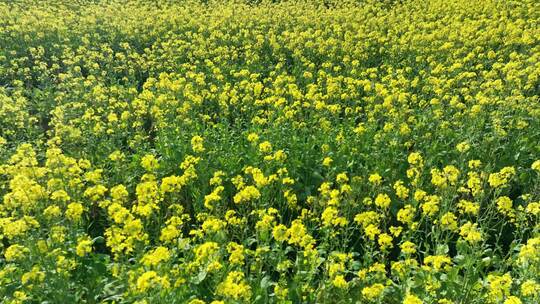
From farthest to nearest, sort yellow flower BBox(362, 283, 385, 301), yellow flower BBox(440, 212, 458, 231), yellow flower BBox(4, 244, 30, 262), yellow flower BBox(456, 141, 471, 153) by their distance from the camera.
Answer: yellow flower BBox(456, 141, 471, 153), yellow flower BBox(440, 212, 458, 231), yellow flower BBox(4, 244, 30, 262), yellow flower BBox(362, 283, 385, 301)

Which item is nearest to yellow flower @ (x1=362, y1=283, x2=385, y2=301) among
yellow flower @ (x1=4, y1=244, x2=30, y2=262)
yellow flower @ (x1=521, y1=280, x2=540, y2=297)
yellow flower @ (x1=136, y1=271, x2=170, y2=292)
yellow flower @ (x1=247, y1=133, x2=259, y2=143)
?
yellow flower @ (x1=521, y1=280, x2=540, y2=297)

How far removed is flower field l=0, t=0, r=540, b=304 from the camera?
14.0 ft

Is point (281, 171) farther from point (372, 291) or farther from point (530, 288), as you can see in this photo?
point (530, 288)

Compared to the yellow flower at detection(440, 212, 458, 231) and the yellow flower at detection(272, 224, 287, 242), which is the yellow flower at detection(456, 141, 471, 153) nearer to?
the yellow flower at detection(440, 212, 458, 231)

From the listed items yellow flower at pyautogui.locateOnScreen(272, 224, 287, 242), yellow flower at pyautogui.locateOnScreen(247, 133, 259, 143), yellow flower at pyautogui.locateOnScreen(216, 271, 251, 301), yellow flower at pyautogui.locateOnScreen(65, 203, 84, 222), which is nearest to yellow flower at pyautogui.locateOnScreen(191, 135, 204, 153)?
yellow flower at pyautogui.locateOnScreen(247, 133, 259, 143)

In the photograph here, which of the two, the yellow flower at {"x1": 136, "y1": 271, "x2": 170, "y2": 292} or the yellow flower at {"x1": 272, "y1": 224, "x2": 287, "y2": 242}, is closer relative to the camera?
the yellow flower at {"x1": 136, "y1": 271, "x2": 170, "y2": 292}

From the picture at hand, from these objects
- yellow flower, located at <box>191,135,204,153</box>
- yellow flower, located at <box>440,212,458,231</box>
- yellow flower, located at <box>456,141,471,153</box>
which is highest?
yellow flower, located at <box>191,135,204,153</box>

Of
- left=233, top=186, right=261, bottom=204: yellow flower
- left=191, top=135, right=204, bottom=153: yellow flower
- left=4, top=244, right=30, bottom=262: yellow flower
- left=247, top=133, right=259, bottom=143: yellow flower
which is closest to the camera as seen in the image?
left=4, top=244, right=30, bottom=262: yellow flower

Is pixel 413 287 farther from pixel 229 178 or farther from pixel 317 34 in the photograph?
pixel 317 34

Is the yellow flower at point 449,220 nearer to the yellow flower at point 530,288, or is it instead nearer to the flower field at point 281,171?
the flower field at point 281,171

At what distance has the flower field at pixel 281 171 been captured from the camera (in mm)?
4258

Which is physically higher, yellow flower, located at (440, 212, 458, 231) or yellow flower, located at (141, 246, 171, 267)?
yellow flower, located at (141, 246, 171, 267)

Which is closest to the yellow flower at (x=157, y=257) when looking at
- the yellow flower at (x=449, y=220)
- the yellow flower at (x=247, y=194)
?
the yellow flower at (x=247, y=194)

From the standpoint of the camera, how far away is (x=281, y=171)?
561 centimetres
